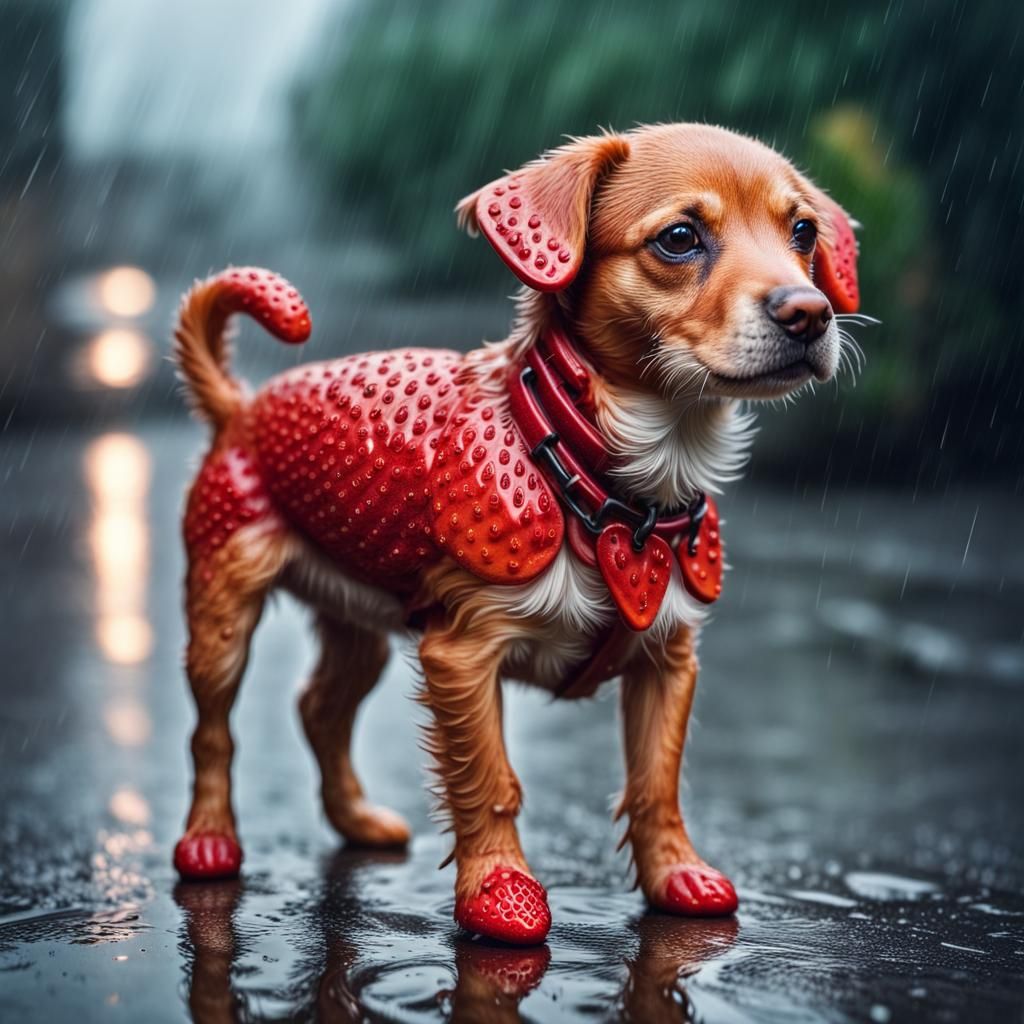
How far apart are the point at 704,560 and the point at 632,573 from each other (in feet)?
0.91

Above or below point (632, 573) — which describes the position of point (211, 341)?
above

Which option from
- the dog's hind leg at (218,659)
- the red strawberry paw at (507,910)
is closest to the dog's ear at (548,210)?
the dog's hind leg at (218,659)

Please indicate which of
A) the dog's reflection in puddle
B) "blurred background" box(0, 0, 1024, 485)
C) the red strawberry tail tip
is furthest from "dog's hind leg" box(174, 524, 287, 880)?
"blurred background" box(0, 0, 1024, 485)

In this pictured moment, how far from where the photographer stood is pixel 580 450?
8.82 feet

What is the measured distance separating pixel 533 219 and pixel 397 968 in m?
1.46

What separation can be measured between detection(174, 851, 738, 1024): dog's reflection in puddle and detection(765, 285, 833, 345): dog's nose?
1.19 m

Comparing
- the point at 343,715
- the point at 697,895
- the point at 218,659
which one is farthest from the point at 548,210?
the point at 343,715

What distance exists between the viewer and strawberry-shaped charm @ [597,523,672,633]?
2.64m

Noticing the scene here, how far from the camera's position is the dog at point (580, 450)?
101 inches

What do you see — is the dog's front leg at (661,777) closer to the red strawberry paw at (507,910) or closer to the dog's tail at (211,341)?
the red strawberry paw at (507,910)

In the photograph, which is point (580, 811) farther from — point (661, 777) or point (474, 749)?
point (474, 749)

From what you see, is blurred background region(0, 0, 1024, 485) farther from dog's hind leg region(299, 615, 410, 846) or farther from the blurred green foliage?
dog's hind leg region(299, 615, 410, 846)

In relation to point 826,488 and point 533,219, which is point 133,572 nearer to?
point 826,488

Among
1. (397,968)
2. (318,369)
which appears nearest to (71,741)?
(318,369)
